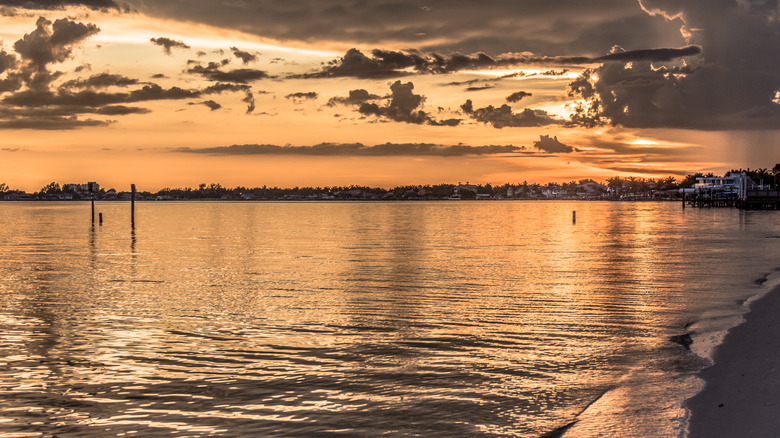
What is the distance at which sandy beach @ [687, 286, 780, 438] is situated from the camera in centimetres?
916

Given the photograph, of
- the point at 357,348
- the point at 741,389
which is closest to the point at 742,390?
the point at 741,389

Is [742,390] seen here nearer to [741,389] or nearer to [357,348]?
[741,389]

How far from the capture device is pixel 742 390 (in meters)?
11.0

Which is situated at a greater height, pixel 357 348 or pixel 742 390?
pixel 742 390

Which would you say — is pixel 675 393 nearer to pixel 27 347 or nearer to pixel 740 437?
pixel 740 437

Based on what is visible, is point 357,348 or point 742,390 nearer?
point 742,390

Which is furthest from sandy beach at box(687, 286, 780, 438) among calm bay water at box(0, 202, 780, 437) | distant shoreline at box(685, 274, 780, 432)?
calm bay water at box(0, 202, 780, 437)

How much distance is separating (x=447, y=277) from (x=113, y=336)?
1742cm

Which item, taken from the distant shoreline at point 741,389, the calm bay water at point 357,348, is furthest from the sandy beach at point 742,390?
Result: the calm bay water at point 357,348

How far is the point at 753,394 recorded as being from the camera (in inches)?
418

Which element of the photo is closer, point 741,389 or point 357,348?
point 741,389

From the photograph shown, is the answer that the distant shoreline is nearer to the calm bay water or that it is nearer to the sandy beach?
the sandy beach

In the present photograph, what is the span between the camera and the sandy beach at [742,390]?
9.16 meters

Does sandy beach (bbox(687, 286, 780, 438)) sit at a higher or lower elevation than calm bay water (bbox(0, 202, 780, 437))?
higher
